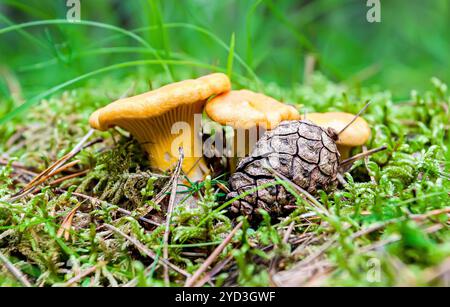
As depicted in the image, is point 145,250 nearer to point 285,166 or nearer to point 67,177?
point 285,166

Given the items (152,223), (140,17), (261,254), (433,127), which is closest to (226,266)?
(261,254)

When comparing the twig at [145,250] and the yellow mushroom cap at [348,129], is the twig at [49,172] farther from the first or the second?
the yellow mushroom cap at [348,129]

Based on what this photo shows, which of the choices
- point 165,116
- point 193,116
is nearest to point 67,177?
point 165,116

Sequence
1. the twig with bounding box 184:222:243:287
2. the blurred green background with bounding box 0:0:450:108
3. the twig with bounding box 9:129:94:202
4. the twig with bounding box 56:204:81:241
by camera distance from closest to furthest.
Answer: the twig with bounding box 184:222:243:287 → the twig with bounding box 56:204:81:241 → the twig with bounding box 9:129:94:202 → the blurred green background with bounding box 0:0:450:108

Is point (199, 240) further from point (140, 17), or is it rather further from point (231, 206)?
point (140, 17)

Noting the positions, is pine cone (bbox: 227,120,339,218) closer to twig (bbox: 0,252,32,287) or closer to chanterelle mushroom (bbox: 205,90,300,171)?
chanterelle mushroom (bbox: 205,90,300,171)

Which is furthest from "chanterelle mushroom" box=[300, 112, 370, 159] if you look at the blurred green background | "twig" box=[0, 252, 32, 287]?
the blurred green background
